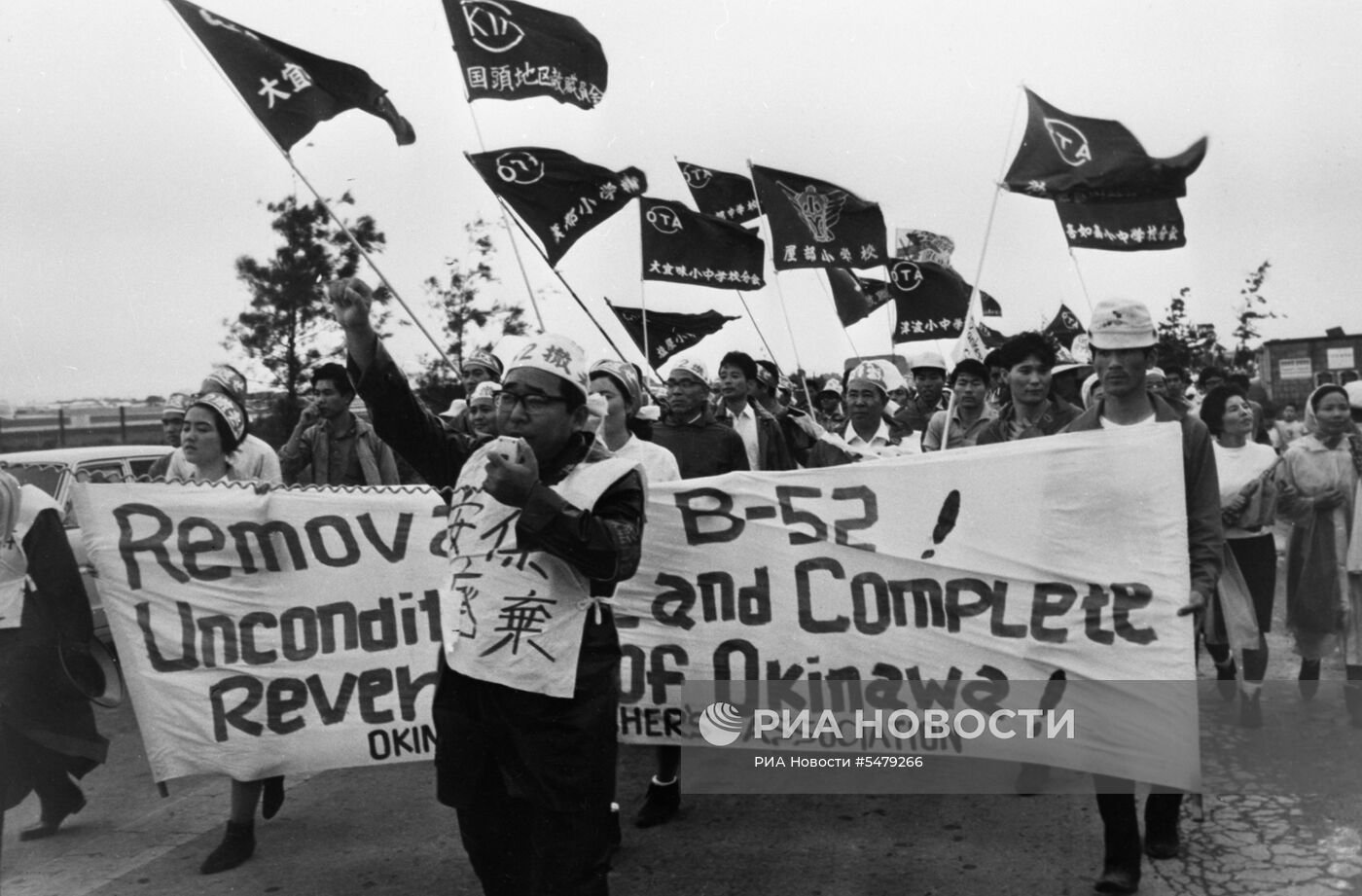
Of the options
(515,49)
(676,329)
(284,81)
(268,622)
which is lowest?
(268,622)

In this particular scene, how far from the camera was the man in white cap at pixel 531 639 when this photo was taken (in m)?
2.87

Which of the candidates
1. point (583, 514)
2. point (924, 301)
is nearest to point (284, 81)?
point (583, 514)

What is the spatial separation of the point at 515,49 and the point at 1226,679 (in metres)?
5.29

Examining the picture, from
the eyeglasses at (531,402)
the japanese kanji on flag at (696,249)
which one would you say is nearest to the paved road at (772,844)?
the eyeglasses at (531,402)

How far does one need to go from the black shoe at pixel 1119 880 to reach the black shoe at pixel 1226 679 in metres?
2.40

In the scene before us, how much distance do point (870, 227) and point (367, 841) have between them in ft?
20.9

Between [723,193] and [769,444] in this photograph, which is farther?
[723,193]

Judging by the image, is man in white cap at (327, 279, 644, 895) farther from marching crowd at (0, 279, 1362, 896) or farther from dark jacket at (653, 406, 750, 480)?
dark jacket at (653, 406, 750, 480)

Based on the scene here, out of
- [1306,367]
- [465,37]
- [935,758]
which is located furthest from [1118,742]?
[1306,367]

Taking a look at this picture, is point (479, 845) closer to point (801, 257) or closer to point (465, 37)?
point (465, 37)

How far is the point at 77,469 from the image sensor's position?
8.84m

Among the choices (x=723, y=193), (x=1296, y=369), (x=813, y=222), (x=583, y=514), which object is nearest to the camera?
(x=583, y=514)

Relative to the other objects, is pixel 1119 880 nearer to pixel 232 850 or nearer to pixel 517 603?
pixel 517 603

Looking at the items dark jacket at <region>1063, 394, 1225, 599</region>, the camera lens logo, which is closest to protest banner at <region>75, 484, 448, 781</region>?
the camera lens logo
